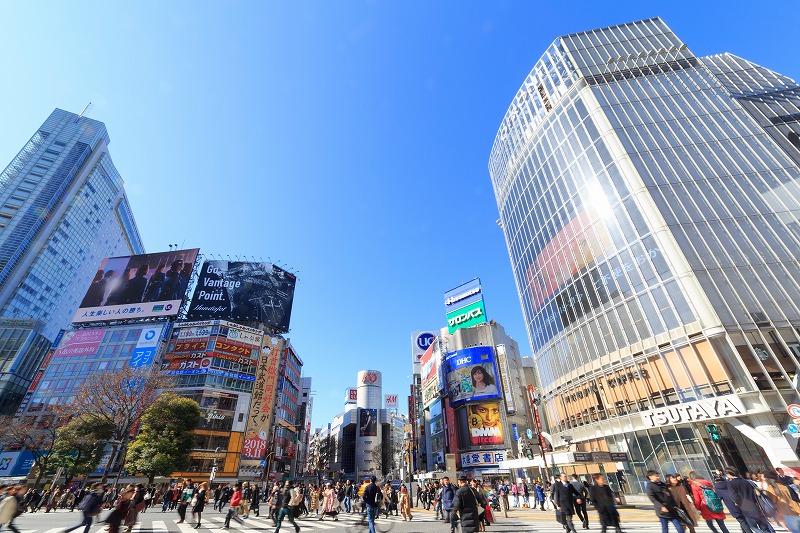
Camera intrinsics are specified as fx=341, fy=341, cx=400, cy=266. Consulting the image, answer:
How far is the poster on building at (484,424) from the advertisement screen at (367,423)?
71341 millimetres

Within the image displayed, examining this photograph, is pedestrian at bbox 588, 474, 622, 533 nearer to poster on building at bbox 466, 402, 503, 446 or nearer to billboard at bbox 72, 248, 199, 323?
poster on building at bbox 466, 402, 503, 446

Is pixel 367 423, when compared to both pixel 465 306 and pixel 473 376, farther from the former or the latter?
pixel 473 376

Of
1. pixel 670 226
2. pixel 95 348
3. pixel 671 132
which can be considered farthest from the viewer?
pixel 95 348

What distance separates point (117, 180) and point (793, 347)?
434ft

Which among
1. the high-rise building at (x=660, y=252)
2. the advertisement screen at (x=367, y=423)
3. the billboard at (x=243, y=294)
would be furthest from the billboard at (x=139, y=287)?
the advertisement screen at (x=367, y=423)

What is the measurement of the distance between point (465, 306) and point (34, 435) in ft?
202

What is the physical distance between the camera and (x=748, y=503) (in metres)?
7.34

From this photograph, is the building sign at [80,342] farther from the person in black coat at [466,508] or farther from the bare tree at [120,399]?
the person in black coat at [466,508]

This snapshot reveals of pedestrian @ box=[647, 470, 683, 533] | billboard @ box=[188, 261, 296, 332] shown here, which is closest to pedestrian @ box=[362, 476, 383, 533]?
pedestrian @ box=[647, 470, 683, 533]

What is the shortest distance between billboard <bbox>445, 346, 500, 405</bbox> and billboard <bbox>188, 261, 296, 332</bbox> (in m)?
28.9

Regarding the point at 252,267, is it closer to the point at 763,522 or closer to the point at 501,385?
the point at 501,385

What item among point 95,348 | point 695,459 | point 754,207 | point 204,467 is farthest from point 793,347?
point 95,348

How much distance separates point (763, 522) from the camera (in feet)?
23.0

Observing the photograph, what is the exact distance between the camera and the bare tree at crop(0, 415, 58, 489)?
3650 centimetres
